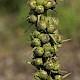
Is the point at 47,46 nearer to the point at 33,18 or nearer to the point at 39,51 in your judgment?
the point at 39,51

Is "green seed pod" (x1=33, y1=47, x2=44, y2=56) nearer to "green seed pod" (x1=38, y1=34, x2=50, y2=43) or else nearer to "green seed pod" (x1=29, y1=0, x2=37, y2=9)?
"green seed pod" (x1=38, y1=34, x2=50, y2=43)

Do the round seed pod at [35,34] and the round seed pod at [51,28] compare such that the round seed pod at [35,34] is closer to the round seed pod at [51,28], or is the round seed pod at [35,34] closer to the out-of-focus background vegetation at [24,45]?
the round seed pod at [51,28]

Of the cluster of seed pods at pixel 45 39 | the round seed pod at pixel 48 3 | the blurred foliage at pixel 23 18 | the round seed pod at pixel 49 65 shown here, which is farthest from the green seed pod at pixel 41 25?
the blurred foliage at pixel 23 18

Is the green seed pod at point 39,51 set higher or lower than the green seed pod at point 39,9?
lower

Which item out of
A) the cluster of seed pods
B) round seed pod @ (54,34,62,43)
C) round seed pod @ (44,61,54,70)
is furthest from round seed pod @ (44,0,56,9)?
round seed pod @ (44,61,54,70)

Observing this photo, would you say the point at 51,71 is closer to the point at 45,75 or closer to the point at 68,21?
the point at 45,75

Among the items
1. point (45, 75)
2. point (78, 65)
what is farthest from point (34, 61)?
point (78, 65)
